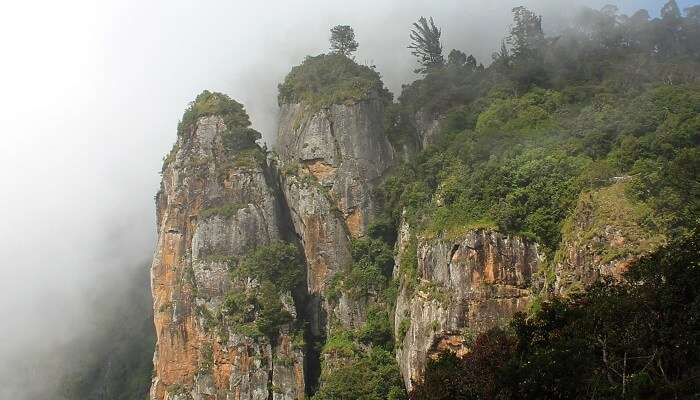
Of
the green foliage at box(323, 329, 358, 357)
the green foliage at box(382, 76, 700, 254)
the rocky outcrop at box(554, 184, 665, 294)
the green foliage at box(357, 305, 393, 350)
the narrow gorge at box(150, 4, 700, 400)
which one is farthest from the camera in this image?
the green foliage at box(357, 305, 393, 350)

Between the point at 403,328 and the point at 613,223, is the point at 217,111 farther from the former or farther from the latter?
the point at 613,223

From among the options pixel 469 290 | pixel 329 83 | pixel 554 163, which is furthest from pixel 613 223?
pixel 329 83

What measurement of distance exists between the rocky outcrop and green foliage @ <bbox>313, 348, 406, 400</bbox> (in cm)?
1450

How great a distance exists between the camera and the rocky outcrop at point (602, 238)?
34781mm

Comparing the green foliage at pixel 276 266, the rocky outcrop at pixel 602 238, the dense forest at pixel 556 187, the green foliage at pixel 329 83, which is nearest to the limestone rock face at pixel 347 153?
the green foliage at pixel 329 83

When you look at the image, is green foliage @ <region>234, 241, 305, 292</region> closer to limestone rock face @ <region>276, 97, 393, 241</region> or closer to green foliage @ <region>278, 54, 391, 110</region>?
limestone rock face @ <region>276, 97, 393, 241</region>

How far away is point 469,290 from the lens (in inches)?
1655

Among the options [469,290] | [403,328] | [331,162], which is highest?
[331,162]

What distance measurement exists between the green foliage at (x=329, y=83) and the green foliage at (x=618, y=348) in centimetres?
3895

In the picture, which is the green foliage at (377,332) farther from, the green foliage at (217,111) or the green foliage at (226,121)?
the green foliage at (217,111)

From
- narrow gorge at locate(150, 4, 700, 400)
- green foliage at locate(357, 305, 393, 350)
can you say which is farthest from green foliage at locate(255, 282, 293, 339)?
green foliage at locate(357, 305, 393, 350)

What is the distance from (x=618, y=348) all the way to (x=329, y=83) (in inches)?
1785

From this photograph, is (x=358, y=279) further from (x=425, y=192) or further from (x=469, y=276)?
(x=469, y=276)

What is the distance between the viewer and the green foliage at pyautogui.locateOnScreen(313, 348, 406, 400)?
46.8 meters
